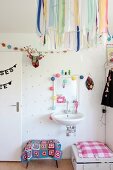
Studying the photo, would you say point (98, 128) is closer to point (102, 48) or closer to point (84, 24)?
point (102, 48)

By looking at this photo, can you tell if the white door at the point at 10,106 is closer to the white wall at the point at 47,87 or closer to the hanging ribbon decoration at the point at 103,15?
the white wall at the point at 47,87

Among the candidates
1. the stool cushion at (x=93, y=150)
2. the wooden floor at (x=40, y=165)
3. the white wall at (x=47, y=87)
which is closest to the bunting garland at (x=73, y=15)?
the white wall at (x=47, y=87)

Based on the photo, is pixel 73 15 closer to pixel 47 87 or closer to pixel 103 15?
Answer: pixel 103 15

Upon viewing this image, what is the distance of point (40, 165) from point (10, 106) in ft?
3.65

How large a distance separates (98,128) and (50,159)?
102 centimetres

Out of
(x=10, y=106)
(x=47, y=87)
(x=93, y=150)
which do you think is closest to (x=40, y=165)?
Result: (x=93, y=150)

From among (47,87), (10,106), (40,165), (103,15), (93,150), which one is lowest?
(40,165)

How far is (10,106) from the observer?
351 centimetres

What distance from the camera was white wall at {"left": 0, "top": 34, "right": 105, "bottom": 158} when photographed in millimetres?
3580

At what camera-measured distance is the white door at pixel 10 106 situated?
3490 mm

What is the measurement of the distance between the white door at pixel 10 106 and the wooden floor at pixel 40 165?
136 millimetres

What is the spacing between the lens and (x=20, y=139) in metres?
3.53

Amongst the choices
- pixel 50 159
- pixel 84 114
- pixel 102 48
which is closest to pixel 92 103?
pixel 84 114

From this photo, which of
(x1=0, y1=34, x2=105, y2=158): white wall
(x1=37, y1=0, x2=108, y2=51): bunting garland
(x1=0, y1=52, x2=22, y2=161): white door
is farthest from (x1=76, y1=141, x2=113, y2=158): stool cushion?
(x1=37, y1=0, x2=108, y2=51): bunting garland
